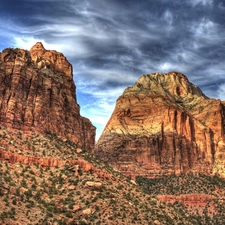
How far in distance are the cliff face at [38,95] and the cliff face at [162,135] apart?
149ft

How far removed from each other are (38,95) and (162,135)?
2922 inches

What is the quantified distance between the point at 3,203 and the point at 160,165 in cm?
9861

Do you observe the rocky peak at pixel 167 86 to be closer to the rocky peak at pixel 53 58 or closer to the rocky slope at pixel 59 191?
the rocky peak at pixel 53 58

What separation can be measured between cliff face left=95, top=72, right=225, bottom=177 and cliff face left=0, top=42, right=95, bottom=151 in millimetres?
45314

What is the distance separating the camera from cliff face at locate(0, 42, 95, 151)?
81375mm

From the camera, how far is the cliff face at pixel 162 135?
471 ft

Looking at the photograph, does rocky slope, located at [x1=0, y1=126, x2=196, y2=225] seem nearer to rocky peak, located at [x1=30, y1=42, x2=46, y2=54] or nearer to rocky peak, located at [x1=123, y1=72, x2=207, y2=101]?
rocky peak, located at [x1=30, y1=42, x2=46, y2=54]

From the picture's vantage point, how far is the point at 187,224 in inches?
2859

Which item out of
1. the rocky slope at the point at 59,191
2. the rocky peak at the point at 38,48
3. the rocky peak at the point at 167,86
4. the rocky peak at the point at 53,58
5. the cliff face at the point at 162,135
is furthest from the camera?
the rocky peak at the point at 167,86

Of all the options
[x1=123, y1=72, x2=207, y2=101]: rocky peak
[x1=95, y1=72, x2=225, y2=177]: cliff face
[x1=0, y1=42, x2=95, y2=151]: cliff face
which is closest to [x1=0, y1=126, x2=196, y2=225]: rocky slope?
[x1=0, y1=42, x2=95, y2=151]: cliff face

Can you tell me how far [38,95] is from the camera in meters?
87.9

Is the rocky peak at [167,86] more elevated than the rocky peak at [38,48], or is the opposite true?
the rocky peak at [167,86]

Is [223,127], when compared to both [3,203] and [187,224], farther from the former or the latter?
[3,203]

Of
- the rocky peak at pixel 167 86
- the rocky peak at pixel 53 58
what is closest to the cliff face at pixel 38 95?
the rocky peak at pixel 53 58
